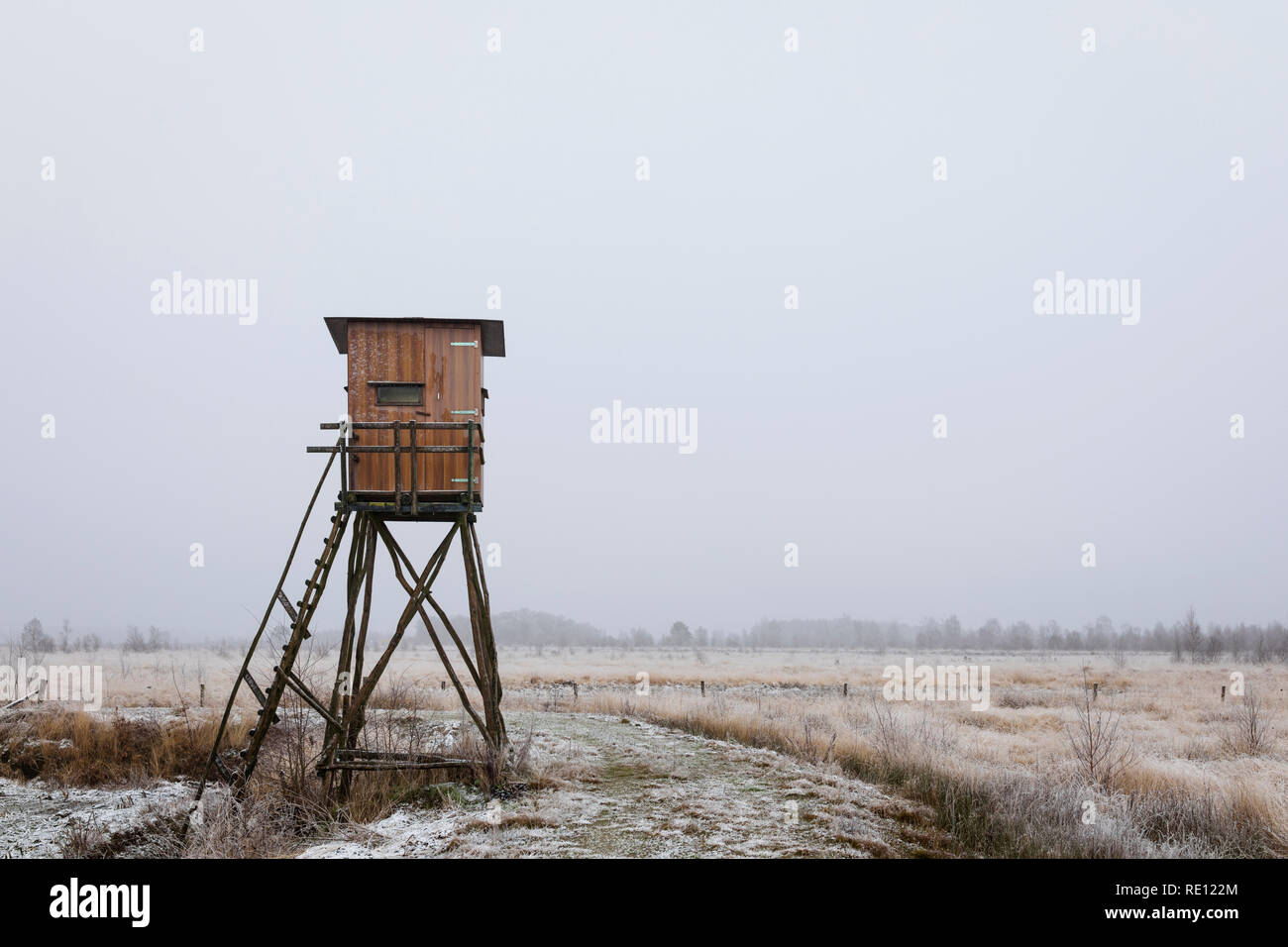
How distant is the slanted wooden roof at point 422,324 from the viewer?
12.2 metres

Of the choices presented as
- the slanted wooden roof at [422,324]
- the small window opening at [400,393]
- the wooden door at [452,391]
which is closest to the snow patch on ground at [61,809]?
the wooden door at [452,391]

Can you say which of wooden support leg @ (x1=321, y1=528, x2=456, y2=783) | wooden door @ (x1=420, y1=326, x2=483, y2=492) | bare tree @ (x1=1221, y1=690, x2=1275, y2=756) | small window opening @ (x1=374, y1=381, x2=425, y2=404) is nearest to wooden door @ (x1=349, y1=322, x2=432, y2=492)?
small window opening @ (x1=374, y1=381, x2=425, y2=404)

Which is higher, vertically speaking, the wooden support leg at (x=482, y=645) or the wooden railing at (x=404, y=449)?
the wooden railing at (x=404, y=449)

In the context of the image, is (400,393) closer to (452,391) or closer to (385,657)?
(452,391)

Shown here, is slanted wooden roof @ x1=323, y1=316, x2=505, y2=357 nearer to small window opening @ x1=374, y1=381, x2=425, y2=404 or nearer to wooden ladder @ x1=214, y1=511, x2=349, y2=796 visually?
small window opening @ x1=374, y1=381, x2=425, y2=404

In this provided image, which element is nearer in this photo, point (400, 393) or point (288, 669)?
point (288, 669)

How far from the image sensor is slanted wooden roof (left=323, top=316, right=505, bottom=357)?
1217cm

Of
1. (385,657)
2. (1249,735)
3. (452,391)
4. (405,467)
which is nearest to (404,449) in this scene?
(405,467)

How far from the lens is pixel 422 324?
12.3 m

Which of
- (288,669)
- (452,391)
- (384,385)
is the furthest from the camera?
(452,391)

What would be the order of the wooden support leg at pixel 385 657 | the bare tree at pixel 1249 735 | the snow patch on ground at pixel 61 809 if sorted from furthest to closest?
the bare tree at pixel 1249 735
the wooden support leg at pixel 385 657
the snow patch on ground at pixel 61 809

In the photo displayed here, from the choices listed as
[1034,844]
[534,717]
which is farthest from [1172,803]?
[534,717]

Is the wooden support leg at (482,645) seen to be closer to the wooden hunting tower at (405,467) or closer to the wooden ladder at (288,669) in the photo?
the wooden hunting tower at (405,467)

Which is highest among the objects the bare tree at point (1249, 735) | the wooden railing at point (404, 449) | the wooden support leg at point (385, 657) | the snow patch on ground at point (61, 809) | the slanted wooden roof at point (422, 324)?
the slanted wooden roof at point (422, 324)
